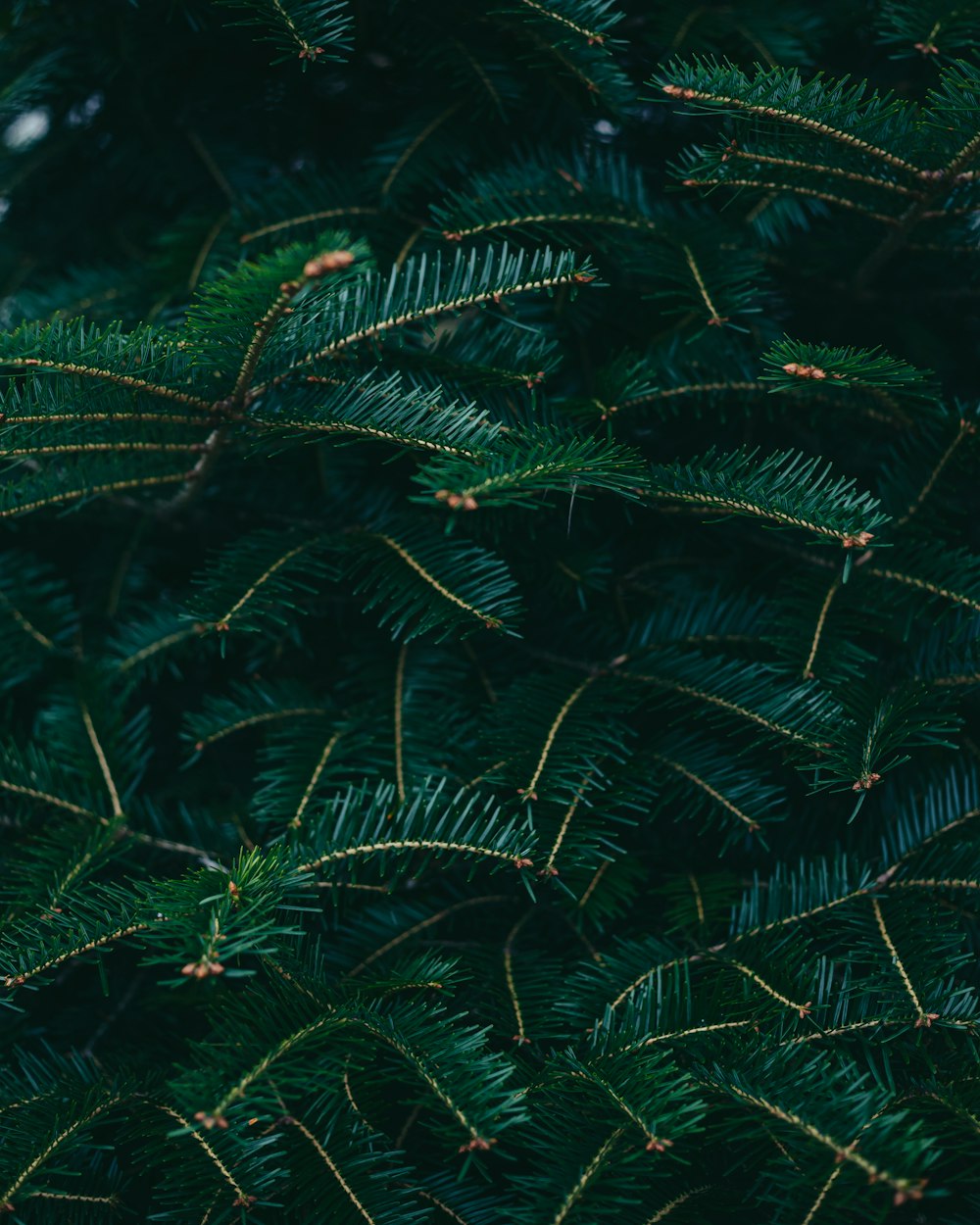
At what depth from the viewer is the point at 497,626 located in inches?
21.9

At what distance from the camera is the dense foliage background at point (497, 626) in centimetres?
49

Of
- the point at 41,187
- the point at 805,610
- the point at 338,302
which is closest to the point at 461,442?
the point at 338,302

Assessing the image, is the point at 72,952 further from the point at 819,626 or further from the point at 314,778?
the point at 819,626

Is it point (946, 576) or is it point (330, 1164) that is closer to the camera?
point (330, 1164)

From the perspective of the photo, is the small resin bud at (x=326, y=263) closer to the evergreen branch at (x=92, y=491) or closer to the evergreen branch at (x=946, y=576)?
the evergreen branch at (x=92, y=491)

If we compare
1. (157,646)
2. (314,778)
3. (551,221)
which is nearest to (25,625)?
(157,646)

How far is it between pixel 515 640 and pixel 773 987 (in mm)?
287

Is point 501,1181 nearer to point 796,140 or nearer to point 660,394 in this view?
point 660,394

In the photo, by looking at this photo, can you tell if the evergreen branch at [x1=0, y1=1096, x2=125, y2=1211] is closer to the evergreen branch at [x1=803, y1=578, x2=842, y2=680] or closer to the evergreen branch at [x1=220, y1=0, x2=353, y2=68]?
the evergreen branch at [x1=803, y1=578, x2=842, y2=680]

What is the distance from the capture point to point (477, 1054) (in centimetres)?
48

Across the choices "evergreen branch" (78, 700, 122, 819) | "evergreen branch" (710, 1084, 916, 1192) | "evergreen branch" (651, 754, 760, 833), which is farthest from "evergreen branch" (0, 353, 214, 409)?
"evergreen branch" (710, 1084, 916, 1192)

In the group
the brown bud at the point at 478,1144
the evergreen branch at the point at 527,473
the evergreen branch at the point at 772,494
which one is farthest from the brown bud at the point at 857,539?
the brown bud at the point at 478,1144

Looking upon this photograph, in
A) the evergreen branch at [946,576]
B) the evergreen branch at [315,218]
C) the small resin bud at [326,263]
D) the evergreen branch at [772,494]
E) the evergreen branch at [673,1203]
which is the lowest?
the evergreen branch at [673,1203]

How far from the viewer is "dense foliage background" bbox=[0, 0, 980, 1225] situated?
1.60 ft
